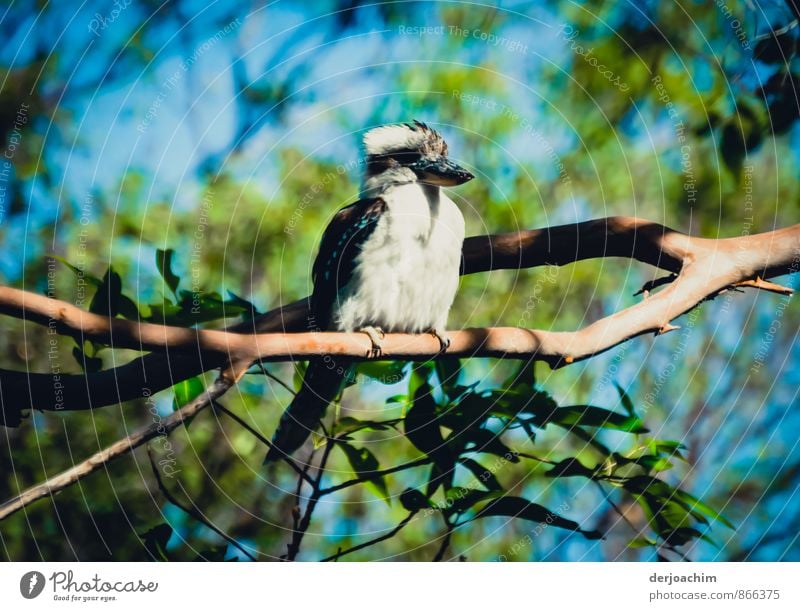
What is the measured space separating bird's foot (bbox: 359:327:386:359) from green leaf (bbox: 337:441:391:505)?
5.3 inches

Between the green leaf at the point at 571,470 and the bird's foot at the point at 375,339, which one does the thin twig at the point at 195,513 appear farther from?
the green leaf at the point at 571,470

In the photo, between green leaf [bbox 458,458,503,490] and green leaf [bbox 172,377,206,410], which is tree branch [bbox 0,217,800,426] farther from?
green leaf [bbox 458,458,503,490]

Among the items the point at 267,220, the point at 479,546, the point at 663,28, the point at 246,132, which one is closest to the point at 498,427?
the point at 479,546

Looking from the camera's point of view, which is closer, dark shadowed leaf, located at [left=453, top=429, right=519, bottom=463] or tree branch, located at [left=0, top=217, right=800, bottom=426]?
tree branch, located at [left=0, top=217, right=800, bottom=426]

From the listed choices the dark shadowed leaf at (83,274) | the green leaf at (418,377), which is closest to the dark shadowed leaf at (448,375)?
the green leaf at (418,377)

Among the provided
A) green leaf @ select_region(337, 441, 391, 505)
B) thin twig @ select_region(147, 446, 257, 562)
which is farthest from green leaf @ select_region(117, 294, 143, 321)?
green leaf @ select_region(337, 441, 391, 505)

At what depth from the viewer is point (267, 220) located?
51.5 inches

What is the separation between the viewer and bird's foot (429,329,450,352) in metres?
1.09

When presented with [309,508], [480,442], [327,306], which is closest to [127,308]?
[327,306]

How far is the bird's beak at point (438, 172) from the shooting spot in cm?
119
